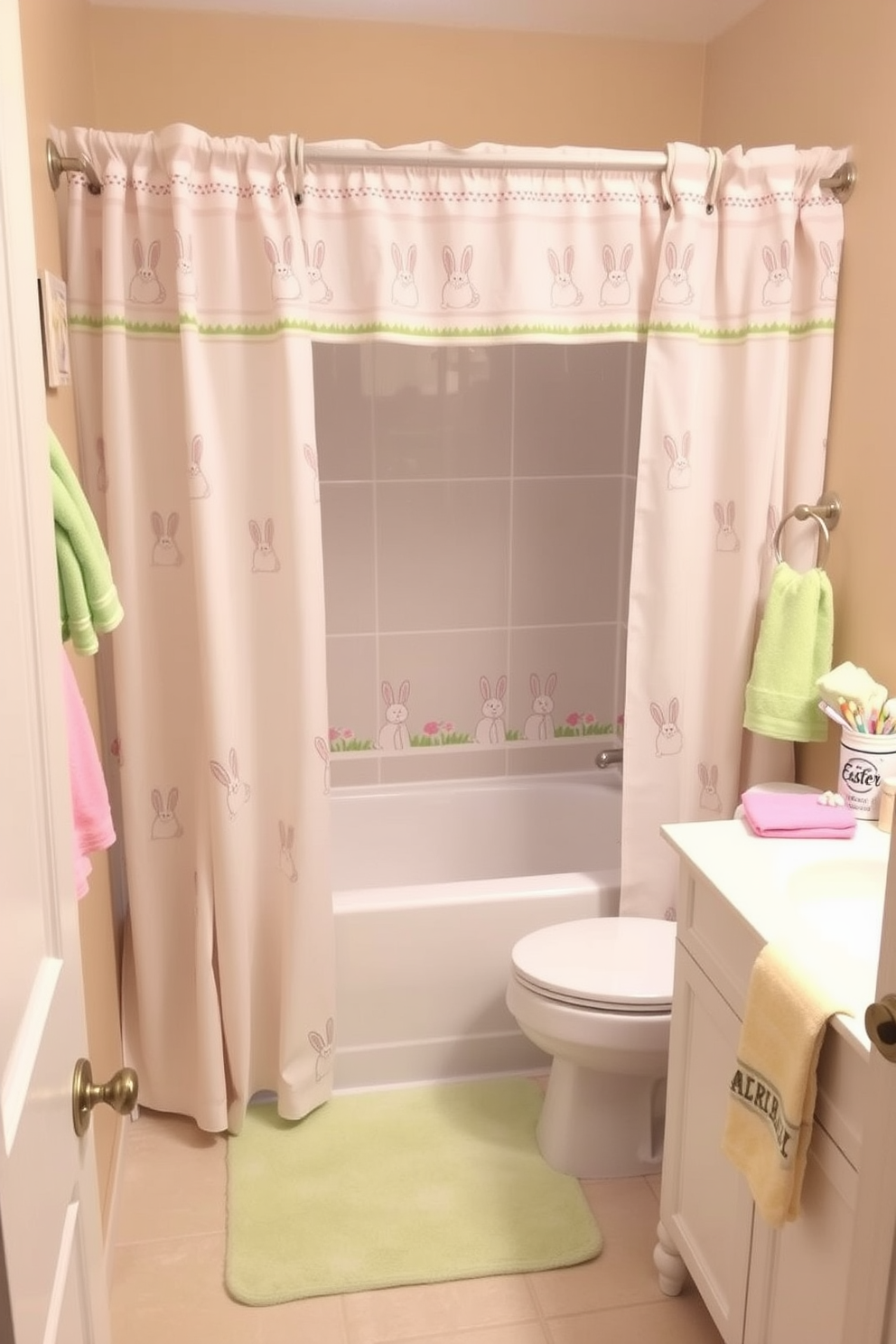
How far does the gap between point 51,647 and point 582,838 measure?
2410 millimetres

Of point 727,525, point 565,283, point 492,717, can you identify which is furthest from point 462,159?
point 492,717

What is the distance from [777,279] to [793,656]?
0.76m

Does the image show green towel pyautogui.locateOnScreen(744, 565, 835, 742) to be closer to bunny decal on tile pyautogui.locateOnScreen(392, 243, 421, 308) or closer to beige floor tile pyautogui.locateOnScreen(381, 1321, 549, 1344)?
bunny decal on tile pyautogui.locateOnScreen(392, 243, 421, 308)

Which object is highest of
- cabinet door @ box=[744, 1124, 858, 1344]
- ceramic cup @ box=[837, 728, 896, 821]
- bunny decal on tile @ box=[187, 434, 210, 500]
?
bunny decal on tile @ box=[187, 434, 210, 500]

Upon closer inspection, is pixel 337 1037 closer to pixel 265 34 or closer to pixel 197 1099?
pixel 197 1099

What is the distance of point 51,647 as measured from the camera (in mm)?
1019

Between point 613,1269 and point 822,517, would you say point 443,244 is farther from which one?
point 613,1269

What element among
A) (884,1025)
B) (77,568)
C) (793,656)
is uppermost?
(77,568)

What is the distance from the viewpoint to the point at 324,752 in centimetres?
228

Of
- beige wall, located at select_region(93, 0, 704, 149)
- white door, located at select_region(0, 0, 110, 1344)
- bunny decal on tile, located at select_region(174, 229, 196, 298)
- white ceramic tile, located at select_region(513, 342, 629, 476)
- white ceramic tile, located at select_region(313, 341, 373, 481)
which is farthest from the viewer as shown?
white ceramic tile, located at select_region(513, 342, 629, 476)

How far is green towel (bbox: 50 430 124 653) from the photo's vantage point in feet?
4.14

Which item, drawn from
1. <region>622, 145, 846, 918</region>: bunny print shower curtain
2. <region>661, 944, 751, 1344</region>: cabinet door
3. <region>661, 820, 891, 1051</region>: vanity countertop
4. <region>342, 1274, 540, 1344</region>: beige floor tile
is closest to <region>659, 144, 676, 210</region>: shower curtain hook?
<region>622, 145, 846, 918</region>: bunny print shower curtain

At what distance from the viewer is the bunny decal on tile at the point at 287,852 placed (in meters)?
2.31

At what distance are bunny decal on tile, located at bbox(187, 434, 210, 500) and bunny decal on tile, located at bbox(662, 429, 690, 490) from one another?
926 millimetres
